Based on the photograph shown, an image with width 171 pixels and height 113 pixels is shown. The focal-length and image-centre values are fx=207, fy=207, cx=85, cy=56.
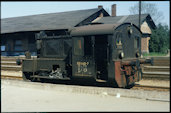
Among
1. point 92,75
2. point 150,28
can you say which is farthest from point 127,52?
point 150,28

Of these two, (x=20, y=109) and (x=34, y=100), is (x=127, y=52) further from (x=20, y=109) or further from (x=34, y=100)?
(x=20, y=109)

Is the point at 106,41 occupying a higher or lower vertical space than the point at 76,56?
higher

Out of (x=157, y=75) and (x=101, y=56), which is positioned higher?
(x=101, y=56)

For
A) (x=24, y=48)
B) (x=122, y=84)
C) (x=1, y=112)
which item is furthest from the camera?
(x=24, y=48)

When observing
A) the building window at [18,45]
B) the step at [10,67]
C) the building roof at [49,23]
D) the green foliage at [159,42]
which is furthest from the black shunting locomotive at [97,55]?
the green foliage at [159,42]

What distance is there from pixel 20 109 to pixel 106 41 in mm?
4057

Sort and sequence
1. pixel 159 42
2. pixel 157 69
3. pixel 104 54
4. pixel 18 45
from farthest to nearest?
pixel 159 42, pixel 18 45, pixel 157 69, pixel 104 54

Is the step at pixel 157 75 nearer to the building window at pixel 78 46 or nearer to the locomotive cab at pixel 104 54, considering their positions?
the locomotive cab at pixel 104 54

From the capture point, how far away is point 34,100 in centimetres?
695

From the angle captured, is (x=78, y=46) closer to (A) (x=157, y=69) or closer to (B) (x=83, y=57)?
Result: (B) (x=83, y=57)

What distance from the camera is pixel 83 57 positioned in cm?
830

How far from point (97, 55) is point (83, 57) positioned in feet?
1.90

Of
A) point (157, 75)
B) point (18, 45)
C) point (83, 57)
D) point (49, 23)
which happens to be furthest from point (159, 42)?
point (83, 57)

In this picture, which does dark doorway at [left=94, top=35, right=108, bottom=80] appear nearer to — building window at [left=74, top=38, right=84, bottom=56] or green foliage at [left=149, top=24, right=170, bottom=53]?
building window at [left=74, top=38, right=84, bottom=56]
